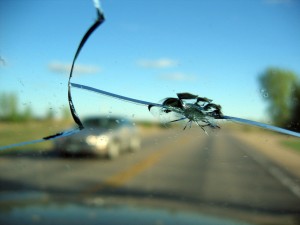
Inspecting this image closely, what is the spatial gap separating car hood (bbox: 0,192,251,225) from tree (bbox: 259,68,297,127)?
4.41ft

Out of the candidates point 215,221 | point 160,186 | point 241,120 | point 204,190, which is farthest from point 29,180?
point 241,120

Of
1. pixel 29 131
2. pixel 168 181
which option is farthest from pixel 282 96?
pixel 168 181

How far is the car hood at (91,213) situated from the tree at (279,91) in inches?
52.9

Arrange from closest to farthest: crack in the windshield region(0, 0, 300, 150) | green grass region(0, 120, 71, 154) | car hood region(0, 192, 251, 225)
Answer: crack in the windshield region(0, 0, 300, 150) → green grass region(0, 120, 71, 154) → car hood region(0, 192, 251, 225)

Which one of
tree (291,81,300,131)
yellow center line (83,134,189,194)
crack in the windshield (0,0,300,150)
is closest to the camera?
crack in the windshield (0,0,300,150)

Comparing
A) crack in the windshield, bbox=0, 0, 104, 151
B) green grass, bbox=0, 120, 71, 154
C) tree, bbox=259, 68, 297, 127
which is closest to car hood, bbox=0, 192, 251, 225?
green grass, bbox=0, 120, 71, 154

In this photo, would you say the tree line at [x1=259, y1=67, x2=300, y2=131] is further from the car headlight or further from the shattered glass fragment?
the car headlight

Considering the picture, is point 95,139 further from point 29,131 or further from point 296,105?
point 296,105

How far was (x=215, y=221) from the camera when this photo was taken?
409 cm

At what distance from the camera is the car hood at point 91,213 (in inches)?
155

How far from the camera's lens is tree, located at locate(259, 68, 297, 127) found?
299 cm

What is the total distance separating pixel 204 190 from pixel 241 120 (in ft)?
19.5

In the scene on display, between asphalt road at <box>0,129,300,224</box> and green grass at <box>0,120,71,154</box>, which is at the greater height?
green grass at <box>0,120,71,154</box>

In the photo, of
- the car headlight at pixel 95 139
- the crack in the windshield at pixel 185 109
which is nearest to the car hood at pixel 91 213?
the car headlight at pixel 95 139
